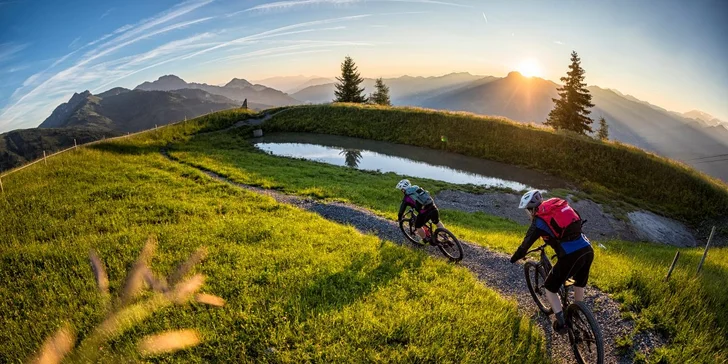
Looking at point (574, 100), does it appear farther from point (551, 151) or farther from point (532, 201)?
point (532, 201)

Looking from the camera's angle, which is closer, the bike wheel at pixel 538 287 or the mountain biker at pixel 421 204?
the bike wheel at pixel 538 287

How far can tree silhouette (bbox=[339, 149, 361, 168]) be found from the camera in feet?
109

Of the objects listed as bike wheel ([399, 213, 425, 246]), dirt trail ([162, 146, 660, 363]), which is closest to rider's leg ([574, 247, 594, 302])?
dirt trail ([162, 146, 660, 363])

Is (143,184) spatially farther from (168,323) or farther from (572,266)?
(572,266)

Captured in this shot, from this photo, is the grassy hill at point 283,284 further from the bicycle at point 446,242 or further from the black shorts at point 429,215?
the black shorts at point 429,215

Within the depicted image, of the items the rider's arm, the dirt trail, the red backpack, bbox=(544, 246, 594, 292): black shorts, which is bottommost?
the dirt trail

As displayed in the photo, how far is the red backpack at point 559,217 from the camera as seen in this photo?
6047 mm

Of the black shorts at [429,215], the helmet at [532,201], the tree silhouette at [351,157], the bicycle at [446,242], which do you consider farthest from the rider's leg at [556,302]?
the tree silhouette at [351,157]

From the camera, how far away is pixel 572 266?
620cm

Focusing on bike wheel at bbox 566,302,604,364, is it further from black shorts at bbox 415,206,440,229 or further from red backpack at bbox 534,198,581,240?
black shorts at bbox 415,206,440,229

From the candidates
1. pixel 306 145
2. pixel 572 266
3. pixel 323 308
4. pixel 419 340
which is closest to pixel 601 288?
pixel 572 266

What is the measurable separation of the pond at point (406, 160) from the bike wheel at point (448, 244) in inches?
703

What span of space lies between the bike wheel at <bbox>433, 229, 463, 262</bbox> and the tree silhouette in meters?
21.8

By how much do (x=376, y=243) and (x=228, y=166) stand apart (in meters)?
18.8
